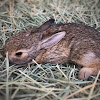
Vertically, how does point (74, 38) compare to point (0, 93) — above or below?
above

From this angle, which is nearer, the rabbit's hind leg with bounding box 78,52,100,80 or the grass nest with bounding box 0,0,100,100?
the grass nest with bounding box 0,0,100,100

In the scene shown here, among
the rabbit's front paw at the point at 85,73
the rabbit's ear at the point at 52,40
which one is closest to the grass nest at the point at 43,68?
the rabbit's front paw at the point at 85,73

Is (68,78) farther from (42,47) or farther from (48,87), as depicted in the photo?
(42,47)

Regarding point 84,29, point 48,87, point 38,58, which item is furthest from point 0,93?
point 84,29

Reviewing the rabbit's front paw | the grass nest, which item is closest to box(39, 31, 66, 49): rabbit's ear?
the grass nest

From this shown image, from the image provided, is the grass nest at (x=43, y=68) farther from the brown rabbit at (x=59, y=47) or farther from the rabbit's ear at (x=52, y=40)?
the rabbit's ear at (x=52, y=40)

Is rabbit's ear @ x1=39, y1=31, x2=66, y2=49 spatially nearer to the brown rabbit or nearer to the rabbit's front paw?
the brown rabbit

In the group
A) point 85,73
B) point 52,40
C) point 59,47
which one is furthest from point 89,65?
point 52,40
